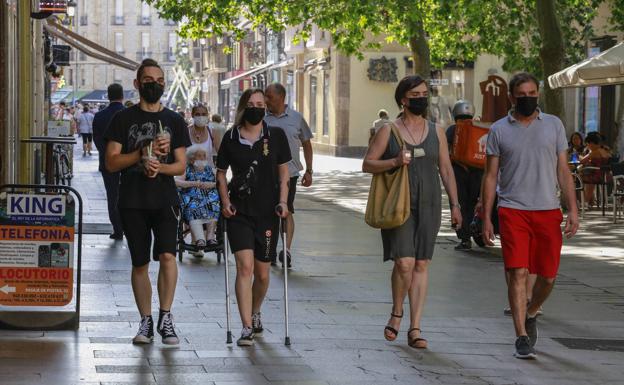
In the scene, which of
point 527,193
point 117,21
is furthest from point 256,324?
point 117,21

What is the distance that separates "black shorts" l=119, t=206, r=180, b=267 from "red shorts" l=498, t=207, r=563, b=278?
85.0 inches

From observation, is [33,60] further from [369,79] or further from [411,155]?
[369,79]

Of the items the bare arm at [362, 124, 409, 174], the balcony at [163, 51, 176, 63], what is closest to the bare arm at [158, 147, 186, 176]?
the bare arm at [362, 124, 409, 174]

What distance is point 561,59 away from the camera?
24531mm

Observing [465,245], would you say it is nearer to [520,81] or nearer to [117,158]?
[520,81]

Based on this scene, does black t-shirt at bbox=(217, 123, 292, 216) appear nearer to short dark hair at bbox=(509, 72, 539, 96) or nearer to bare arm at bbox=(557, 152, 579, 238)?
short dark hair at bbox=(509, 72, 539, 96)

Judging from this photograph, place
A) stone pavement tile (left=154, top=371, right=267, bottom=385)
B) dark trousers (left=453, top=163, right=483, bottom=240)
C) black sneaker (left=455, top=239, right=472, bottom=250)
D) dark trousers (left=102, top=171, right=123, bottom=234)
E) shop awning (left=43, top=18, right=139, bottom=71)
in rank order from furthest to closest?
shop awning (left=43, top=18, right=139, bottom=71) → black sneaker (left=455, top=239, right=472, bottom=250) → dark trousers (left=453, top=163, right=483, bottom=240) → dark trousers (left=102, top=171, right=123, bottom=234) → stone pavement tile (left=154, top=371, right=267, bottom=385)

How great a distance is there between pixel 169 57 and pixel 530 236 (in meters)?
136

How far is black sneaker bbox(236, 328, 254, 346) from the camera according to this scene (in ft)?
29.5

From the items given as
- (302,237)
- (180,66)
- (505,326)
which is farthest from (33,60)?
(180,66)

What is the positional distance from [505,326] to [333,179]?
78.8ft

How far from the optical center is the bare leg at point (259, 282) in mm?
9344

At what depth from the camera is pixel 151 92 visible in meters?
9.02

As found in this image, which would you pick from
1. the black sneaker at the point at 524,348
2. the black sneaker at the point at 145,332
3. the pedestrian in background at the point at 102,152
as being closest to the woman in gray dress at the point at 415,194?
the black sneaker at the point at 524,348
